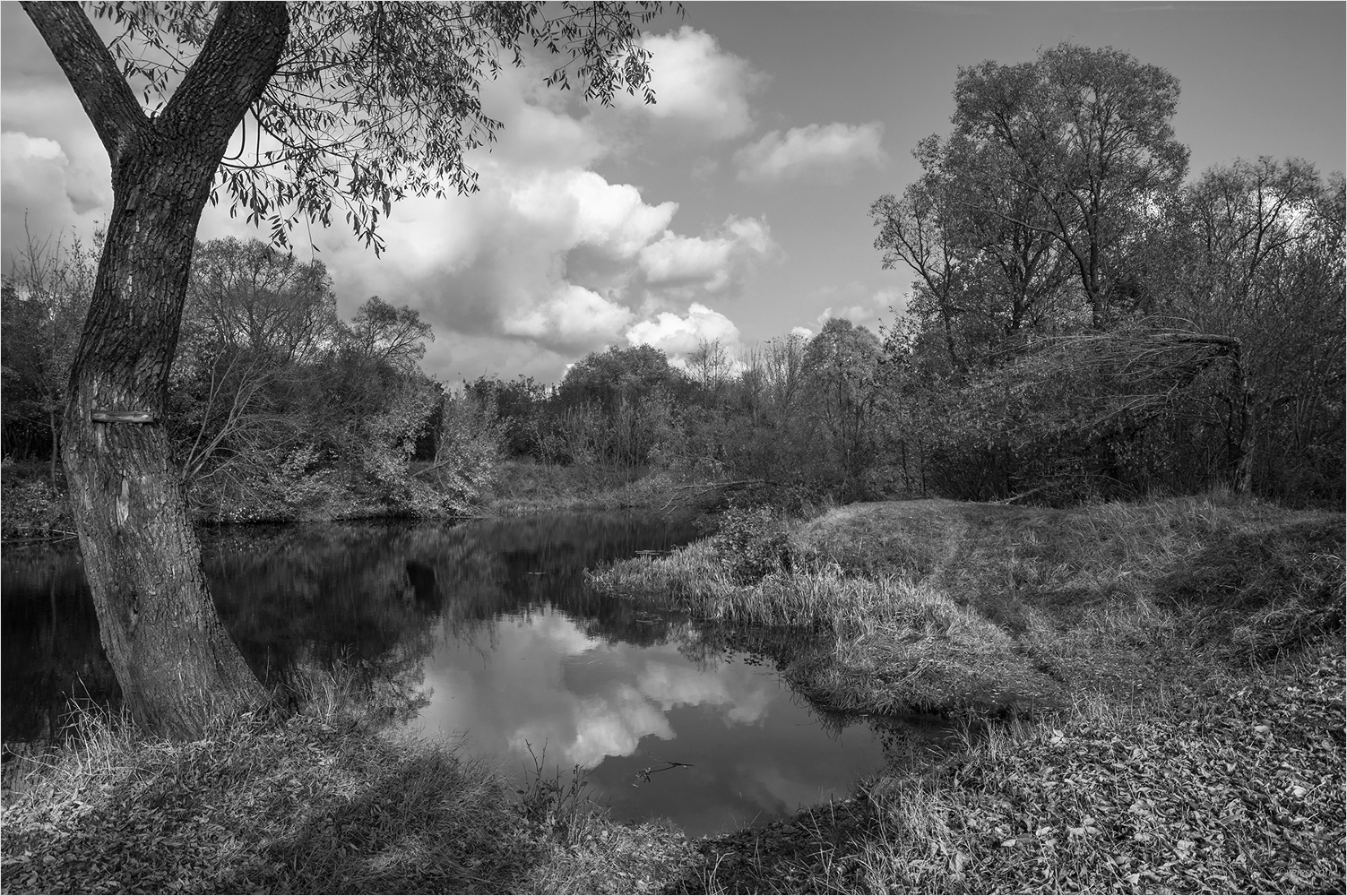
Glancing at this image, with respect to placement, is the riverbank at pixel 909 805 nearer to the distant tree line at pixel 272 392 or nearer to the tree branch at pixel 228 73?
the tree branch at pixel 228 73

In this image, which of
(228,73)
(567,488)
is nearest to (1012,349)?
(228,73)

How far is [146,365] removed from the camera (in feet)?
16.3

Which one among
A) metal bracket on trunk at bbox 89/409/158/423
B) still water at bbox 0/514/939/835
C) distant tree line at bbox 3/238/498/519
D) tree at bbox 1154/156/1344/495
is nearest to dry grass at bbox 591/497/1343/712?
still water at bbox 0/514/939/835

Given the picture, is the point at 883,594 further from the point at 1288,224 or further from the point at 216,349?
the point at 216,349

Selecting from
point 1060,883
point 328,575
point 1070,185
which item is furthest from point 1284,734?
point 328,575

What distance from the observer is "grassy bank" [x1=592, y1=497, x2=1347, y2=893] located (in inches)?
157

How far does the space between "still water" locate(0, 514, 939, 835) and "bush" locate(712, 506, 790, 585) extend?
1.99 m

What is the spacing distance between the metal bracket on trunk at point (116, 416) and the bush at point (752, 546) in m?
11.0

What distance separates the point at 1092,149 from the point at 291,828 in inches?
746

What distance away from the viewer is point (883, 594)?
1166 centimetres

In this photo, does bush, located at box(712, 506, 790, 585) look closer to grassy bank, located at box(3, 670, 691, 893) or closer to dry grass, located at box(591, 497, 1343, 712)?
dry grass, located at box(591, 497, 1343, 712)

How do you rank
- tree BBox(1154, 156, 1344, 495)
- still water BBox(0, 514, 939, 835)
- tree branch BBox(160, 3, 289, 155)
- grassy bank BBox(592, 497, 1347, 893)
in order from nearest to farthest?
grassy bank BBox(592, 497, 1347, 893), tree branch BBox(160, 3, 289, 155), still water BBox(0, 514, 939, 835), tree BBox(1154, 156, 1344, 495)

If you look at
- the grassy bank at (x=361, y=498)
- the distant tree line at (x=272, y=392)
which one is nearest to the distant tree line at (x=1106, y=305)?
the grassy bank at (x=361, y=498)

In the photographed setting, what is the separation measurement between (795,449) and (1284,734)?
15.7m
